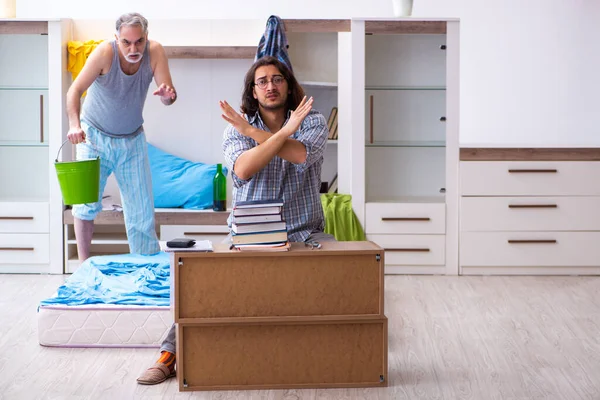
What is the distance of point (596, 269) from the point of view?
4797 millimetres

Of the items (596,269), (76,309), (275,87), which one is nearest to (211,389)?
(76,309)

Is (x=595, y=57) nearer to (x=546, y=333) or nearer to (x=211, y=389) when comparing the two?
(x=546, y=333)

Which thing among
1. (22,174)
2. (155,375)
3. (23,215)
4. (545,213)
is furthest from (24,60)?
(545,213)

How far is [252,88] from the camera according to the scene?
315 centimetres

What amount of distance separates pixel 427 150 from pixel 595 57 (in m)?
1.31

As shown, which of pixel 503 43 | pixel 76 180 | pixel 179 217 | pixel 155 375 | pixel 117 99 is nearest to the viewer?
pixel 155 375

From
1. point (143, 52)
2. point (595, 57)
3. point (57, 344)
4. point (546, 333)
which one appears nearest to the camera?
point (57, 344)

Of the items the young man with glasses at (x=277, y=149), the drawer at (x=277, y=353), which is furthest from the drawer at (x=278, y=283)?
the young man with glasses at (x=277, y=149)

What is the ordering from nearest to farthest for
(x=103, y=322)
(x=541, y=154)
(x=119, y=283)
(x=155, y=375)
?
(x=155, y=375) < (x=103, y=322) < (x=119, y=283) < (x=541, y=154)

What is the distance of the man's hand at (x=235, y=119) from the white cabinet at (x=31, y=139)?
7.03 feet

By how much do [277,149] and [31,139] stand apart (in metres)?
2.53

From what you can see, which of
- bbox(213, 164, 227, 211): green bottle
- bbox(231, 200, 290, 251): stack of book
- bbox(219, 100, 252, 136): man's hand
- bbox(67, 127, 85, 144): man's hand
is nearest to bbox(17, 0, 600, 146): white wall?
bbox(213, 164, 227, 211): green bottle

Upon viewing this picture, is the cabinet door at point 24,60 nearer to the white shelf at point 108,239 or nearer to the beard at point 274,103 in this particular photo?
the white shelf at point 108,239

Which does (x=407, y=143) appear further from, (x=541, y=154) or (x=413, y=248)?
(x=541, y=154)
